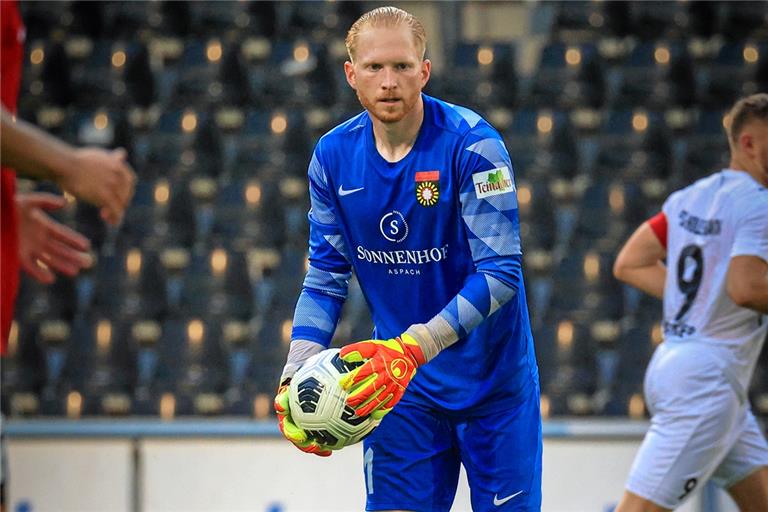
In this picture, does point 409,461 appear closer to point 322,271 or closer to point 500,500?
point 500,500

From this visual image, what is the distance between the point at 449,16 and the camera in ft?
37.6

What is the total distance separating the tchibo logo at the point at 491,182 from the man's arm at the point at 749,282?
143 cm

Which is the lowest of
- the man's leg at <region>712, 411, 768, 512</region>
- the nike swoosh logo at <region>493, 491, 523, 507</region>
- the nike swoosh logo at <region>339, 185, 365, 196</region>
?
the man's leg at <region>712, 411, 768, 512</region>

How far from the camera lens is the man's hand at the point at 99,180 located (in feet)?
7.55

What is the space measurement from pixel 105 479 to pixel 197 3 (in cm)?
615

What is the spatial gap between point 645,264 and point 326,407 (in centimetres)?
223

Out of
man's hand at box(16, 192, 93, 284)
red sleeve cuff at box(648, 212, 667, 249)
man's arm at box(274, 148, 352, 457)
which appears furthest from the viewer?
red sleeve cuff at box(648, 212, 667, 249)

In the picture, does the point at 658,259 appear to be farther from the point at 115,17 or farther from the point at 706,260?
the point at 115,17

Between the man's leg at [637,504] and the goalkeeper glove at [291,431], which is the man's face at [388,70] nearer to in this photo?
the goalkeeper glove at [291,431]

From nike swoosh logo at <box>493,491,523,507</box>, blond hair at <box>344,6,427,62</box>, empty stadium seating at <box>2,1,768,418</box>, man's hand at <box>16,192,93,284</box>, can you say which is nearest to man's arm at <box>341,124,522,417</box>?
blond hair at <box>344,6,427,62</box>

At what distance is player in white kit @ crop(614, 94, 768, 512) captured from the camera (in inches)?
174

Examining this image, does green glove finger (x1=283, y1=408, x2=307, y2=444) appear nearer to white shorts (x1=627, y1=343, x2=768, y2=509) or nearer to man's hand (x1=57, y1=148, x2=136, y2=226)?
man's hand (x1=57, y1=148, x2=136, y2=226)

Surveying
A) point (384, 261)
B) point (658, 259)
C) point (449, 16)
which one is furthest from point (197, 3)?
point (384, 261)

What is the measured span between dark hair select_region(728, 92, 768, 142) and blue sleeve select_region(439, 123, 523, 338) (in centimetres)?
159
